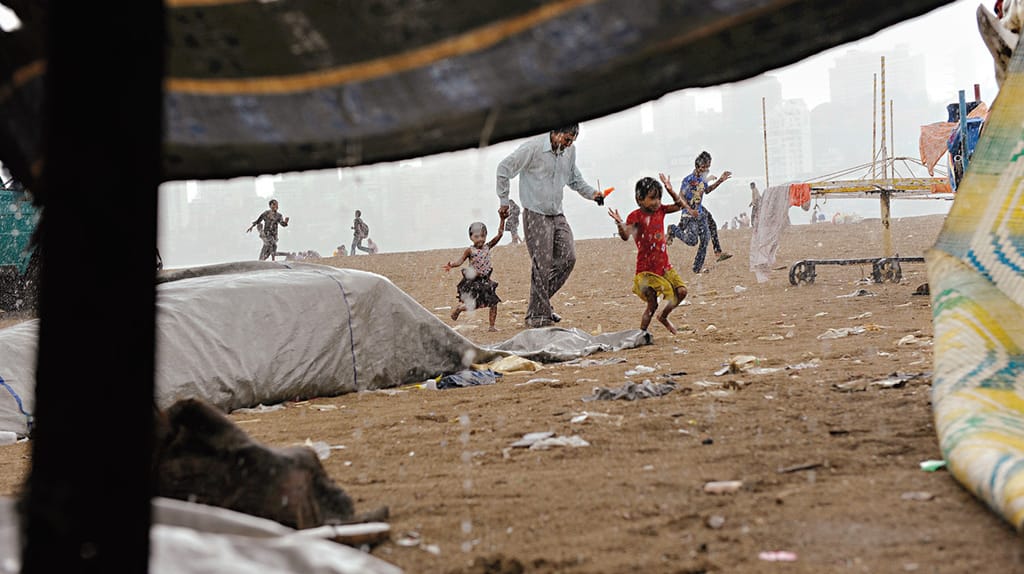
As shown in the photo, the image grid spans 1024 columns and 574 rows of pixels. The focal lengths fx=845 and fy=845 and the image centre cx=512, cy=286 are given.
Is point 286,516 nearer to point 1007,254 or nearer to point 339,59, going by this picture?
point 339,59

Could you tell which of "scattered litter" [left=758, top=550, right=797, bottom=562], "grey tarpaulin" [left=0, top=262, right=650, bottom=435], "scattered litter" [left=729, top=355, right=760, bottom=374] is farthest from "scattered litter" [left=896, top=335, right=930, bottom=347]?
"scattered litter" [left=758, top=550, right=797, bottom=562]

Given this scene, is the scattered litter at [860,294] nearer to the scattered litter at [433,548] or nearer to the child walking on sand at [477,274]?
the child walking on sand at [477,274]

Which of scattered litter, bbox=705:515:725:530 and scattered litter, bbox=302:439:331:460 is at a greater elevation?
scattered litter, bbox=705:515:725:530

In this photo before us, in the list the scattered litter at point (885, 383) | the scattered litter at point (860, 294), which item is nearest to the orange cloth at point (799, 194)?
the scattered litter at point (860, 294)

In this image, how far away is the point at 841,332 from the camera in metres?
6.60

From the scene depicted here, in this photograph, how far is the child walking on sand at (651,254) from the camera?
7.24m

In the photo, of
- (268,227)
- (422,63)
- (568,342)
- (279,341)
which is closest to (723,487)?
(422,63)

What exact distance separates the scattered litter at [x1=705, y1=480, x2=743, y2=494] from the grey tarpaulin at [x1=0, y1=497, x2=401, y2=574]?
1.24 metres

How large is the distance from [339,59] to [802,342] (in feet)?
17.5

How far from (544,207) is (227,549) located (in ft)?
22.1

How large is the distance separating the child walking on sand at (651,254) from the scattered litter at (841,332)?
3.94 ft

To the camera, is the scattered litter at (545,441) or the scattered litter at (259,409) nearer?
the scattered litter at (545,441)

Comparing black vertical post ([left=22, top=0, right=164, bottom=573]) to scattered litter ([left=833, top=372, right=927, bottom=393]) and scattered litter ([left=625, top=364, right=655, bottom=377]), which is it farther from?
scattered litter ([left=625, top=364, right=655, bottom=377])

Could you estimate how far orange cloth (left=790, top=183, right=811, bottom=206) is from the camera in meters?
12.5
